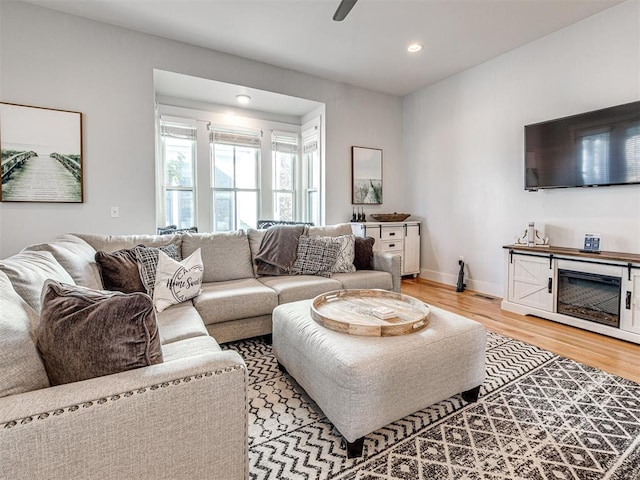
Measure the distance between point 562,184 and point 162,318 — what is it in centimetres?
372

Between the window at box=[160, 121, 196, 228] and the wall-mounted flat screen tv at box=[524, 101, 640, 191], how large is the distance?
404 cm

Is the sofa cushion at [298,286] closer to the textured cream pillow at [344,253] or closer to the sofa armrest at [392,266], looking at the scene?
the textured cream pillow at [344,253]

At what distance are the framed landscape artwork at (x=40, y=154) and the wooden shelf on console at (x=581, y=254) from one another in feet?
14.6

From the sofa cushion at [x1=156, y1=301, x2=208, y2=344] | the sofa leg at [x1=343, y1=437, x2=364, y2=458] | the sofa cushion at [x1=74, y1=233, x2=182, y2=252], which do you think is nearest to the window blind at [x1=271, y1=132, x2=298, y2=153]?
the sofa cushion at [x1=74, y1=233, x2=182, y2=252]

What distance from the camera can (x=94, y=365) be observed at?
0.90 m

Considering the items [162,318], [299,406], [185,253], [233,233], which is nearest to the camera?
[299,406]

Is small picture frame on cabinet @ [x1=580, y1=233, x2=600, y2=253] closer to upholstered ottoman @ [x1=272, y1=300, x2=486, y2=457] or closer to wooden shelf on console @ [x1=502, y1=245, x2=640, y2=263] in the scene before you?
wooden shelf on console @ [x1=502, y1=245, x2=640, y2=263]

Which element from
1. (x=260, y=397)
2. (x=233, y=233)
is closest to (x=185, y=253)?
(x=233, y=233)

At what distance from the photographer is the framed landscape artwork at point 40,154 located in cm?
278

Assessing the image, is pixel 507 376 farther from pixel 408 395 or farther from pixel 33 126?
pixel 33 126

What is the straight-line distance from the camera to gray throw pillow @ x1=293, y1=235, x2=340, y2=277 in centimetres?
299

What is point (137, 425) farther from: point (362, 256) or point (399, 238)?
point (399, 238)

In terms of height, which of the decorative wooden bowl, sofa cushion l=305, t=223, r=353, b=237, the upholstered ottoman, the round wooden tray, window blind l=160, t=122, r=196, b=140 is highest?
window blind l=160, t=122, r=196, b=140

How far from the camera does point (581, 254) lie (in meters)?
2.81
